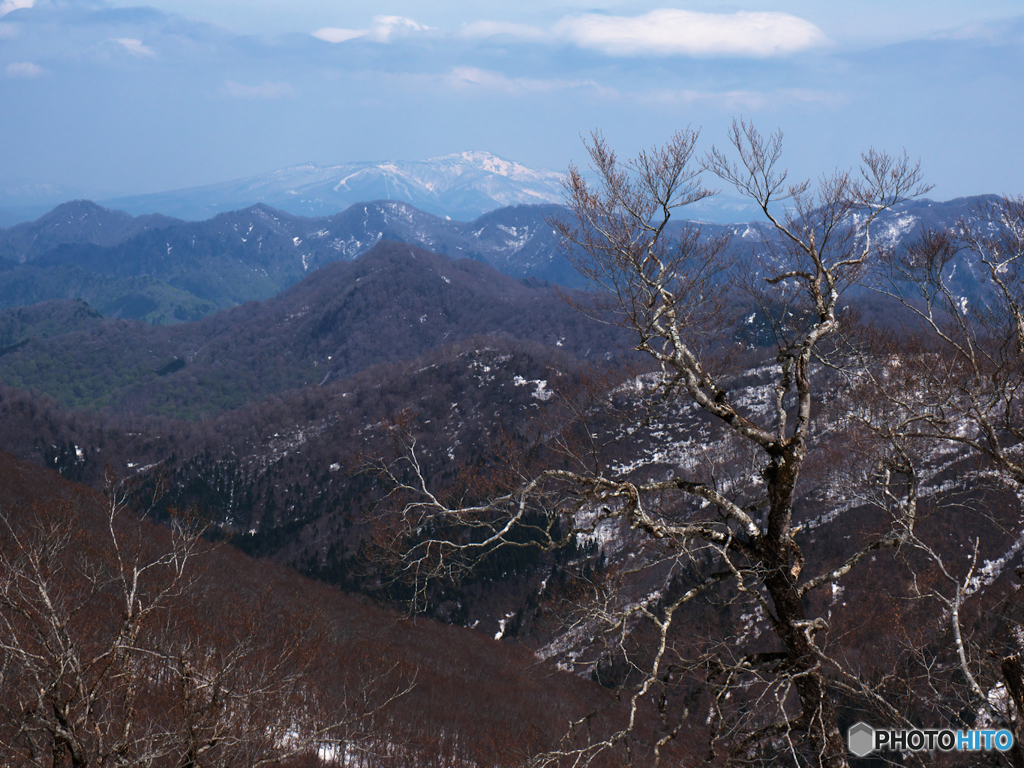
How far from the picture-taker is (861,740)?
38.3 ft

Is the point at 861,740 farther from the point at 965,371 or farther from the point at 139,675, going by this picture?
the point at 139,675

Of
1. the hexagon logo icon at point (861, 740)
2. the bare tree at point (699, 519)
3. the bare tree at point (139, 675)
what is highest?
the bare tree at point (699, 519)

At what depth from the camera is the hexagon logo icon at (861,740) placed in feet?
37.7

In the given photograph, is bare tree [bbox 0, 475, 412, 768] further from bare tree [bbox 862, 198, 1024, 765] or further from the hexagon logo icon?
bare tree [bbox 862, 198, 1024, 765]

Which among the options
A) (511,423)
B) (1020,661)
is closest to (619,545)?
(511,423)

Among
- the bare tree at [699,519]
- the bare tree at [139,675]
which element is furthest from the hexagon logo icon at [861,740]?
the bare tree at [139,675]

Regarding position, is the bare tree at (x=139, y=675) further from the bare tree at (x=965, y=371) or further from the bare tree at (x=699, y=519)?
the bare tree at (x=965, y=371)

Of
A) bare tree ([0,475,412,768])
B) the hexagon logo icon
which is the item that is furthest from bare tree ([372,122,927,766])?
bare tree ([0,475,412,768])

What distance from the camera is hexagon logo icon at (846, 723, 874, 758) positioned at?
1149 centimetres

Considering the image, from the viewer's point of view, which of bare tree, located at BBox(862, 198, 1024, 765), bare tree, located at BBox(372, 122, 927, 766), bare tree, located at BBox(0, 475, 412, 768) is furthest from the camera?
bare tree, located at BBox(862, 198, 1024, 765)

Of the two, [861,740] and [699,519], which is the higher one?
[699,519]

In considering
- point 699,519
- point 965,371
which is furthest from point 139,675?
point 965,371

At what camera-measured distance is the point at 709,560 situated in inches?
3450

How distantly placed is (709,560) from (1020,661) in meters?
83.4
